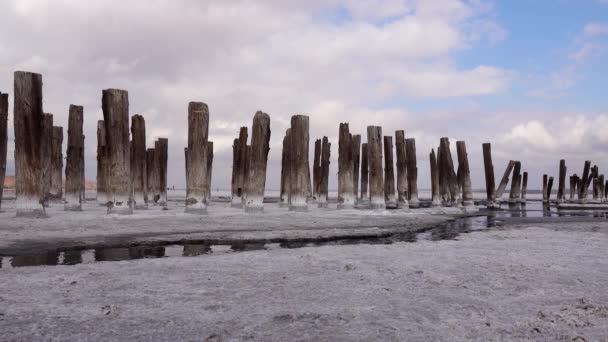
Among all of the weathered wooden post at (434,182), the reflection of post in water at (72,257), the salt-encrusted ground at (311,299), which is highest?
the weathered wooden post at (434,182)

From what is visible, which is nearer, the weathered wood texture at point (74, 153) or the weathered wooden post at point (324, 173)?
the weathered wood texture at point (74, 153)

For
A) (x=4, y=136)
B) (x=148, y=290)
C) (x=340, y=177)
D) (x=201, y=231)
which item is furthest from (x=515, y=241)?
(x=4, y=136)

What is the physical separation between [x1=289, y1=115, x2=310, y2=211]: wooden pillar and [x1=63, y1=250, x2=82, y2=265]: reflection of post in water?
8.14 metres

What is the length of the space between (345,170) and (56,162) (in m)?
10.9

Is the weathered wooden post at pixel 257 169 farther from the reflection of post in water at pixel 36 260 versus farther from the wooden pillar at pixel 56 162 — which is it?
the wooden pillar at pixel 56 162

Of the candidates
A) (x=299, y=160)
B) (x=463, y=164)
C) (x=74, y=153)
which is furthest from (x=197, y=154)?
(x=463, y=164)

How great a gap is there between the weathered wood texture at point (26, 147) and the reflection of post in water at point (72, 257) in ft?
14.8

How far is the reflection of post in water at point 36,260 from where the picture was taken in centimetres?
508

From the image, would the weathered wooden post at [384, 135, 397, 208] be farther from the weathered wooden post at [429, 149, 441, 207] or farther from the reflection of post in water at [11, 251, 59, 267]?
the reflection of post in water at [11, 251, 59, 267]

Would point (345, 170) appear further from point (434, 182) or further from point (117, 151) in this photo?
point (117, 151)

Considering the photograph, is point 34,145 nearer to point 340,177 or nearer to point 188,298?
point 188,298

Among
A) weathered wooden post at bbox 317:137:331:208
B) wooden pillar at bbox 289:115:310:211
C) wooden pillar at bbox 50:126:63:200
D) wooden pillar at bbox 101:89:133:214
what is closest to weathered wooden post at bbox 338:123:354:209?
weathered wooden post at bbox 317:137:331:208

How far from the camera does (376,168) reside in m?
15.6

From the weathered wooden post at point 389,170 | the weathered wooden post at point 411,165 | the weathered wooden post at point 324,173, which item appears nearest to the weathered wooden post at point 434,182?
the weathered wooden post at point 411,165
